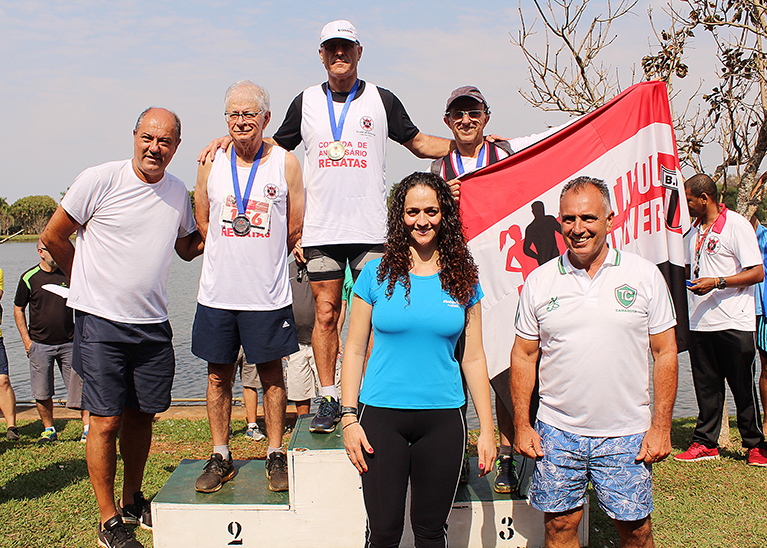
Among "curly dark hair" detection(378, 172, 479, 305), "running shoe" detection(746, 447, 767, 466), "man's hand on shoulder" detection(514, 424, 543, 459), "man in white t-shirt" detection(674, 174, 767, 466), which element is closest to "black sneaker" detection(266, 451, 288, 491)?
"man's hand on shoulder" detection(514, 424, 543, 459)

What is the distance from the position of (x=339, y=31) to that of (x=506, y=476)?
9.95ft

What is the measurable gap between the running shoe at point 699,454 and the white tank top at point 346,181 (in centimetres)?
364

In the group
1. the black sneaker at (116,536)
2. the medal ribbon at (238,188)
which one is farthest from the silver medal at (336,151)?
the black sneaker at (116,536)

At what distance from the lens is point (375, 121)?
3871mm

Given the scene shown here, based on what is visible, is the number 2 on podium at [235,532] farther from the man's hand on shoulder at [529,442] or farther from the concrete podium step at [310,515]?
the man's hand on shoulder at [529,442]

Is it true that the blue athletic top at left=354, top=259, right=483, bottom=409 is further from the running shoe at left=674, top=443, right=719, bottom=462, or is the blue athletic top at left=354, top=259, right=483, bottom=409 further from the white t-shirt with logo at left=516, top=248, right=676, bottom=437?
the running shoe at left=674, top=443, right=719, bottom=462

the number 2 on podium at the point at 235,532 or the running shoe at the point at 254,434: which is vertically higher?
the number 2 on podium at the point at 235,532

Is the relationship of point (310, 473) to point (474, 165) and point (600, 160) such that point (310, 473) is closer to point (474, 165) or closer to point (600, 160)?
point (474, 165)

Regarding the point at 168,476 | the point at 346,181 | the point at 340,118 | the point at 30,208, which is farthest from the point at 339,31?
the point at 30,208

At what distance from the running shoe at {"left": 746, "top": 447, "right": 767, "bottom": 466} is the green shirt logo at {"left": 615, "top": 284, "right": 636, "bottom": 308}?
141 inches

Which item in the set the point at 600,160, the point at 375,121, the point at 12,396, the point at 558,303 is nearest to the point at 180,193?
the point at 375,121

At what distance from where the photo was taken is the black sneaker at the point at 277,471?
12.3ft

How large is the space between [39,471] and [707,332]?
6.14 metres

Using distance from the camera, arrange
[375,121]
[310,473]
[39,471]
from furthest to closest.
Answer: [39,471] → [375,121] → [310,473]
